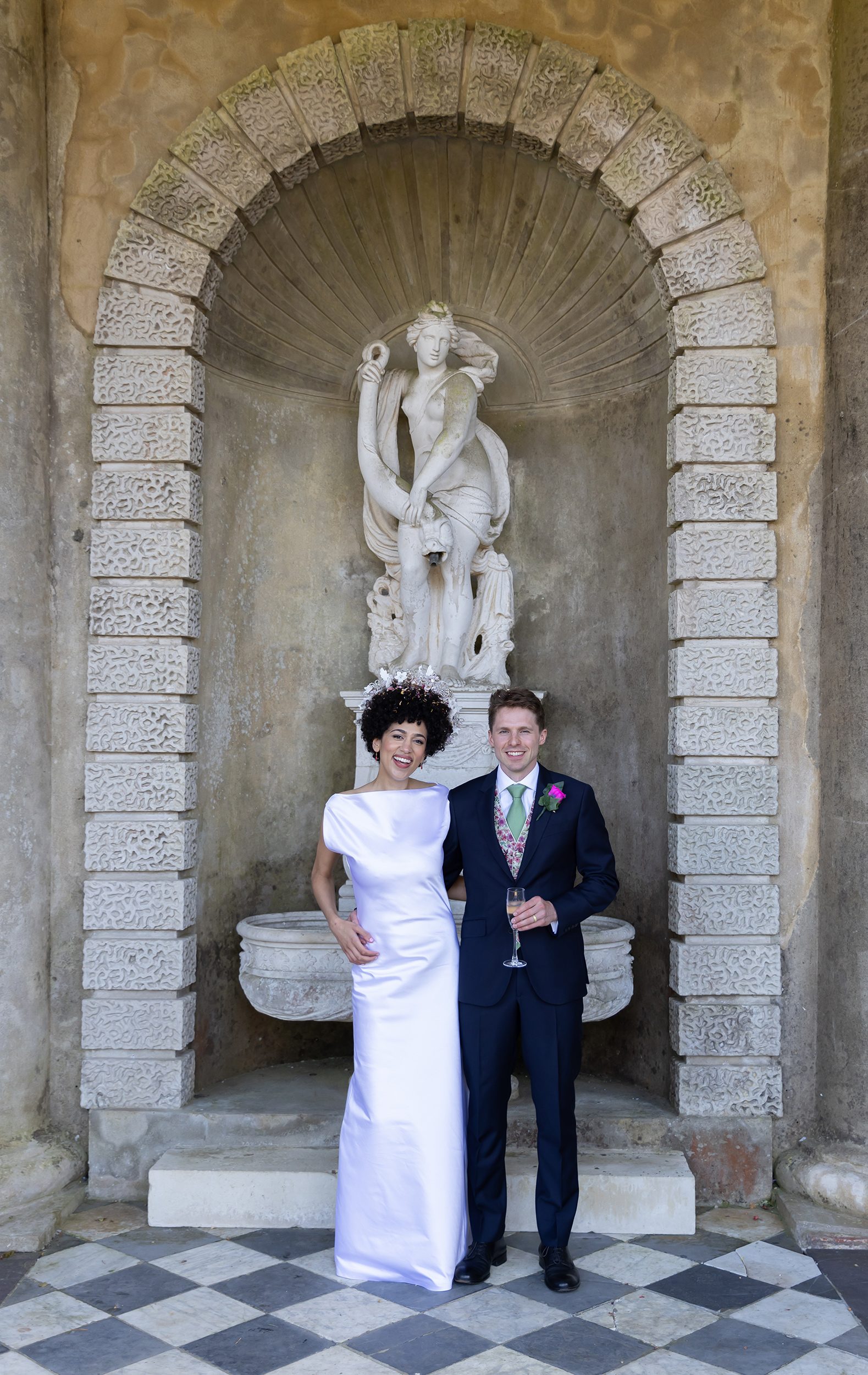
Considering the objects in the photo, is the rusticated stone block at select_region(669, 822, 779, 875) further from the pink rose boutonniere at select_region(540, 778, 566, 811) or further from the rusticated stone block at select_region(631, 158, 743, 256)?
the rusticated stone block at select_region(631, 158, 743, 256)

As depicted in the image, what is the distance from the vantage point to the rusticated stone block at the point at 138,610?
446cm

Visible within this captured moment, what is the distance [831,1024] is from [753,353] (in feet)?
8.15

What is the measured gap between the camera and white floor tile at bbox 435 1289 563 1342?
3174 millimetres

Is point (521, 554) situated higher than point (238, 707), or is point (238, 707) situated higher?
point (521, 554)

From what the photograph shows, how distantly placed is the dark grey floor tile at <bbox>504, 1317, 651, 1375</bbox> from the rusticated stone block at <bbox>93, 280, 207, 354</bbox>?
355 cm

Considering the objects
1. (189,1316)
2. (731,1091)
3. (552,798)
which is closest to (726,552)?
→ (552,798)

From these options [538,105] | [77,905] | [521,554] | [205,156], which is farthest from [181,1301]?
[538,105]

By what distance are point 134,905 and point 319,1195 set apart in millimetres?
1235

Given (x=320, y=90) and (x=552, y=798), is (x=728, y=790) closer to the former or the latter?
(x=552, y=798)

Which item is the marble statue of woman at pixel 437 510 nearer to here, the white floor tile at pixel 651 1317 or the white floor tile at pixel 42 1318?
the white floor tile at pixel 651 1317

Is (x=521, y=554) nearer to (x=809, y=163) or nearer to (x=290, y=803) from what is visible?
(x=290, y=803)

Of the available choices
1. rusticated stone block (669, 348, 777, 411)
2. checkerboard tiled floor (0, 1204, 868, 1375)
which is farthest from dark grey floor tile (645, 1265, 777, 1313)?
rusticated stone block (669, 348, 777, 411)

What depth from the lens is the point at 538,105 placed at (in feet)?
15.0

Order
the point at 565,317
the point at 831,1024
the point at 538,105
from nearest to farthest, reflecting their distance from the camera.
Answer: the point at 831,1024, the point at 538,105, the point at 565,317
